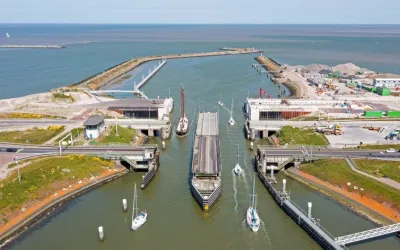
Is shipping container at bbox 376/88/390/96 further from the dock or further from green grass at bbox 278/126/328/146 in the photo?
the dock

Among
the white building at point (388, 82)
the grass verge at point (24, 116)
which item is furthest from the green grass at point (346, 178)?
the white building at point (388, 82)

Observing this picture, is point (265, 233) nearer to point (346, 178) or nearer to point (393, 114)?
point (346, 178)

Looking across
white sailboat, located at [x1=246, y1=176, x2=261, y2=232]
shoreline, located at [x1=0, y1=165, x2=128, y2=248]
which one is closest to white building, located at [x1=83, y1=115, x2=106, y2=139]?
shoreline, located at [x1=0, y1=165, x2=128, y2=248]

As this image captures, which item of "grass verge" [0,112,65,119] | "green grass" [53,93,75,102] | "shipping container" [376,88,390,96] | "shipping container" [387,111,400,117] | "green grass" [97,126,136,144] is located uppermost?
"shipping container" [376,88,390,96]

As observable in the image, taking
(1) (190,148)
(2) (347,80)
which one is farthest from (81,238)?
(2) (347,80)

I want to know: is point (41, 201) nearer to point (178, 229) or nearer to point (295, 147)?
point (178, 229)
